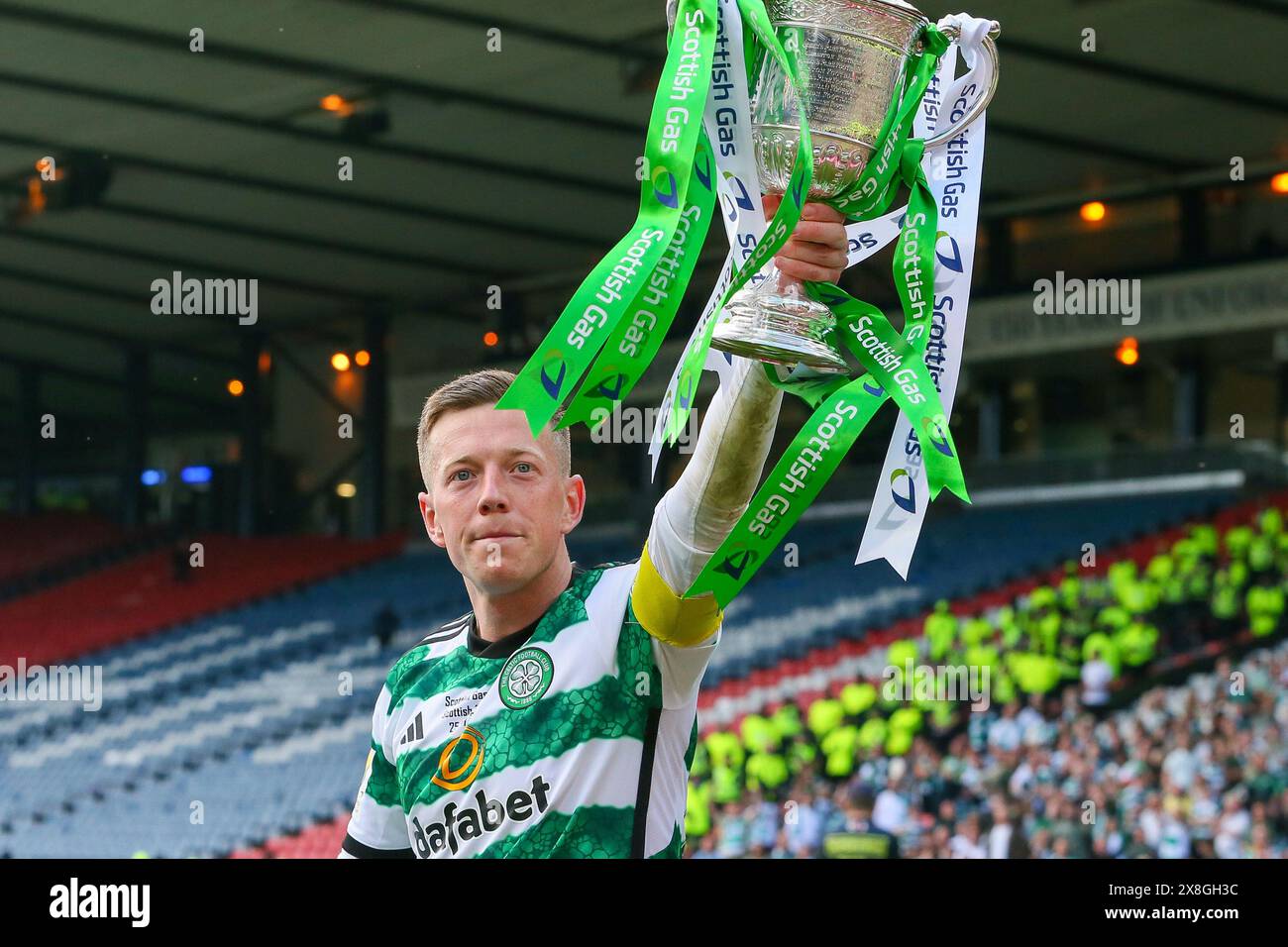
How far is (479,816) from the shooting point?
2.24m

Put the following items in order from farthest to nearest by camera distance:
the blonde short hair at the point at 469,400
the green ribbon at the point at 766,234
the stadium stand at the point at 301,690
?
the stadium stand at the point at 301,690 → the blonde short hair at the point at 469,400 → the green ribbon at the point at 766,234

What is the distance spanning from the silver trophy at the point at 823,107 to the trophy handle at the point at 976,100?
Result: 15 cm

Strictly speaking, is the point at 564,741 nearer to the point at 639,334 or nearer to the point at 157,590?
the point at 639,334

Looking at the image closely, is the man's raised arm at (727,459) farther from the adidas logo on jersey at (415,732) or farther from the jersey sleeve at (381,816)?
the jersey sleeve at (381,816)

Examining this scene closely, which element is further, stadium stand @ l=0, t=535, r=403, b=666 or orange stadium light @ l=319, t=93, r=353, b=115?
stadium stand @ l=0, t=535, r=403, b=666

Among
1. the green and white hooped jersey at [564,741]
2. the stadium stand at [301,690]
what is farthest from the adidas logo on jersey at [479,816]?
the stadium stand at [301,690]

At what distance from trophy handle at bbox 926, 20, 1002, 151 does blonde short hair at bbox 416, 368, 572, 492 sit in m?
0.64

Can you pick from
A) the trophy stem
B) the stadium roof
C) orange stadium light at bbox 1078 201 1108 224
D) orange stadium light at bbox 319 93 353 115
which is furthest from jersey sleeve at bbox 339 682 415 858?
orange stadium light at bbox 1078 201 1108 224

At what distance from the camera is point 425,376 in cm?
1641

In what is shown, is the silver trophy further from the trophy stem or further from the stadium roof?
the stadium roof

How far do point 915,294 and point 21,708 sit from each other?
13.5 metres

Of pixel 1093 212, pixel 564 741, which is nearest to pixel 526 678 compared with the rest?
pixel 564 741

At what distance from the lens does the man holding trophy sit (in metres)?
1.95

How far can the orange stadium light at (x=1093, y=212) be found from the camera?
13812 mm
